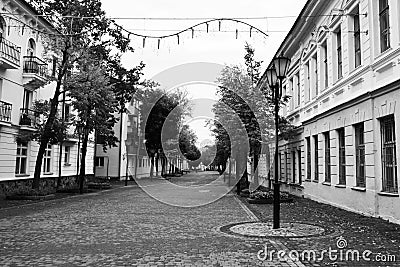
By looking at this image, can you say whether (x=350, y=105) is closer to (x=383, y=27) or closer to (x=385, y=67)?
(x=385, y=67)

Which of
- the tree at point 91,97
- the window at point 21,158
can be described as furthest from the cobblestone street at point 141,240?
the window at point 21,158

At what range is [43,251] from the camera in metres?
7.79

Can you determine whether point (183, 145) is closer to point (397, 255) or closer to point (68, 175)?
point (68, 175)

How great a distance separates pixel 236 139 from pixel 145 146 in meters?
26.5

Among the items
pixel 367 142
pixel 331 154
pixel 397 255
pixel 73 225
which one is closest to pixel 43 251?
pixel 73 225

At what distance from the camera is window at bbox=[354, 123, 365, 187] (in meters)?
13.3

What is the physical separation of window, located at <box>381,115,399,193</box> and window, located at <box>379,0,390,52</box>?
84.6 inches

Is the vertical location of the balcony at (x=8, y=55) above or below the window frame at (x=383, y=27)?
above

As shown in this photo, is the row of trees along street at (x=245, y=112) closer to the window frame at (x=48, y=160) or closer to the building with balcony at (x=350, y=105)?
the building with balcony at (x=350, y=105)

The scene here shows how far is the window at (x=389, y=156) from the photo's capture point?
11.0 meters

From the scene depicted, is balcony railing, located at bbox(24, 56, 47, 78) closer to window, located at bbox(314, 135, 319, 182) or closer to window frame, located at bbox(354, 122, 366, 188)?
window, located at bbox(314, 135, 319, 182)

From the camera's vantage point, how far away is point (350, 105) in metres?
13.9

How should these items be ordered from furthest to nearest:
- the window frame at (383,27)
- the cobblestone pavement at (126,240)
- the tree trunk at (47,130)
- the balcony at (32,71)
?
the balcony at (32,71)
the tree trunk at (47,130)
the window frame at (383,27)
the cobblestone pavement at (126,240)

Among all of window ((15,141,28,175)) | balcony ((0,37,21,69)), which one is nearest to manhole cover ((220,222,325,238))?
balcony ((0,37,21,69))
